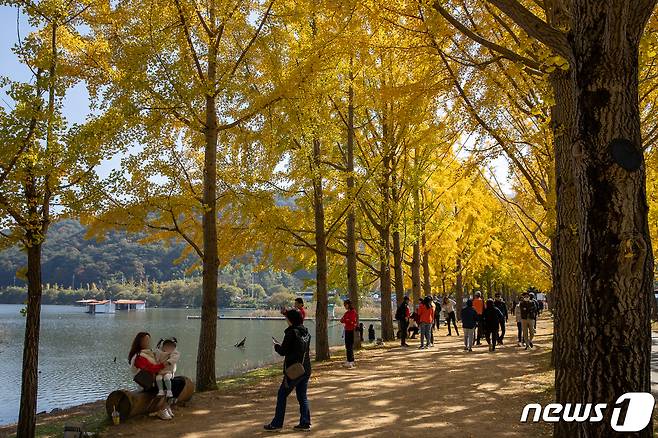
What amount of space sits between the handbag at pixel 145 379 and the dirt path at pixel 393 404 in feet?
1.57

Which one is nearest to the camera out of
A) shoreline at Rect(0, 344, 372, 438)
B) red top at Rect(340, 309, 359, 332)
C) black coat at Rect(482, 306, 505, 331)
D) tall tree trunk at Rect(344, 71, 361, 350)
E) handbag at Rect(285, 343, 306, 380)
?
handbag at Rect(285, 343, 306, 380)

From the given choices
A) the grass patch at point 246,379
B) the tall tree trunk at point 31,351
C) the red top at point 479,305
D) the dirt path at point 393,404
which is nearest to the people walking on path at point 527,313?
the red top at point 479,305

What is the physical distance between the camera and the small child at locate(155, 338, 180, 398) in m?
7.76

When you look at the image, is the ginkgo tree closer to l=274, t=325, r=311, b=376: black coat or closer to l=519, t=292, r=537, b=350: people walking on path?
l=274, t=325, r=311, b=376: black coat

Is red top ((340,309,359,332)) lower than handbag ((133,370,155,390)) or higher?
higher

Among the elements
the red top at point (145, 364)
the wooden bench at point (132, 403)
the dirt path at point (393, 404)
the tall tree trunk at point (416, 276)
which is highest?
the tall tree trunk at point (416, 276)

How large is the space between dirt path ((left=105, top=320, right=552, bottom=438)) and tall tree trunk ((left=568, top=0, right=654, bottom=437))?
282 centimetres

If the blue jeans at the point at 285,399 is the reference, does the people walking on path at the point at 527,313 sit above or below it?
above

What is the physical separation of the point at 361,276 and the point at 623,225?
822 inches

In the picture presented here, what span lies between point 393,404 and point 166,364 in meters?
3.40

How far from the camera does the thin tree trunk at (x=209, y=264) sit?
993 cm

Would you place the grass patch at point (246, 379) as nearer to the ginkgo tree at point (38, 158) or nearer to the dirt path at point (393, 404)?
the dirt path at point (393, 404)

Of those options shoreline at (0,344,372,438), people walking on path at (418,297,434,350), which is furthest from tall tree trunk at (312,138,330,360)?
people walking on path at (418,297,434,350)

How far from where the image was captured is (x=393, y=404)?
8.09m
